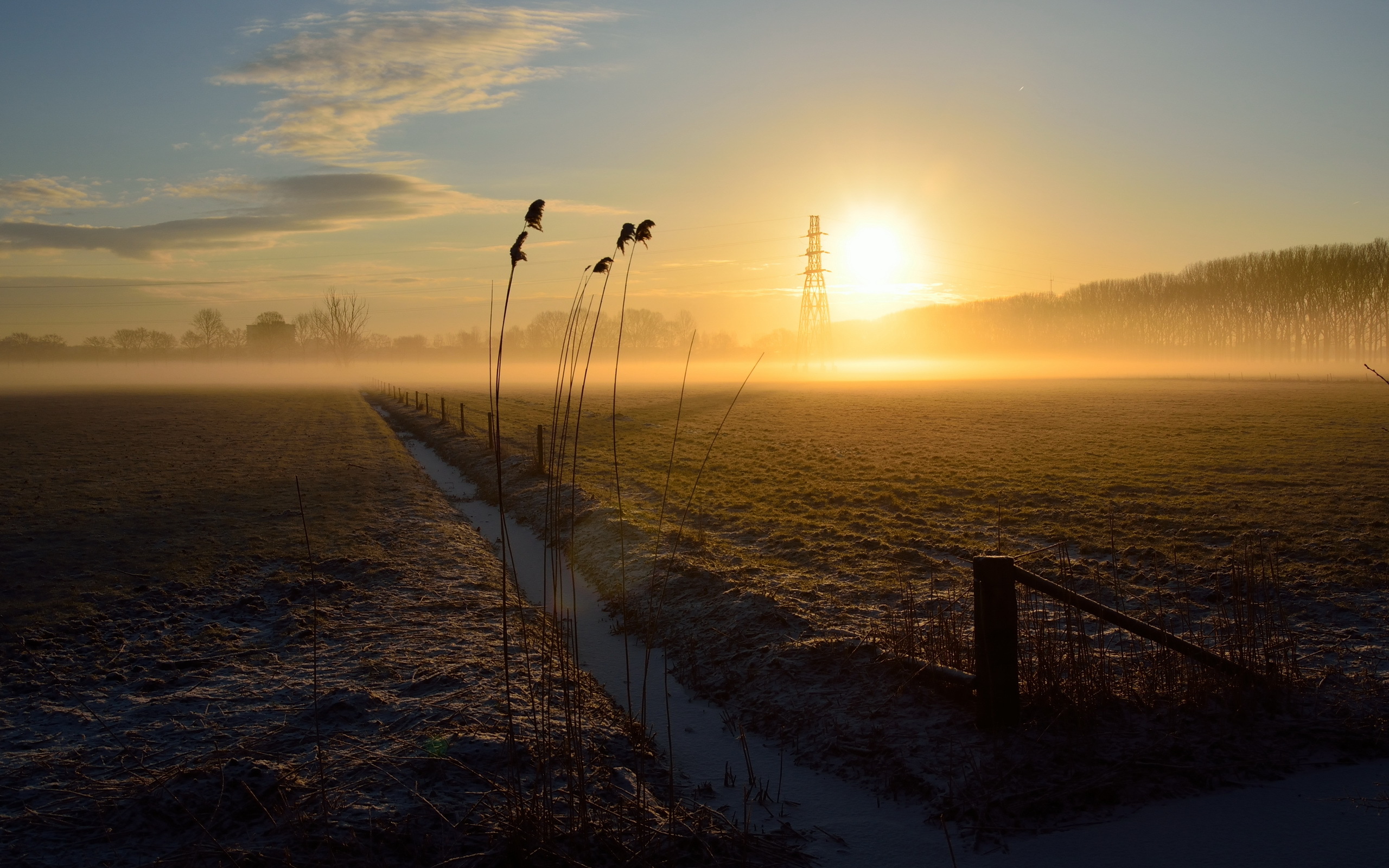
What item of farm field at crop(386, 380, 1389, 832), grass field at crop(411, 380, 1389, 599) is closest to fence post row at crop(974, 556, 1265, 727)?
farm field at crop(386, 380, 1389, 832)

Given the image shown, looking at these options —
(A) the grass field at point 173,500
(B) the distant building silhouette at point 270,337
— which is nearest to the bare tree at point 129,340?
(B) the distant building silhouette at point 270,337

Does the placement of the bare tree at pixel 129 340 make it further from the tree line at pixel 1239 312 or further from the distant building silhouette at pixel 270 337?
the tree line at pixel 1239 312

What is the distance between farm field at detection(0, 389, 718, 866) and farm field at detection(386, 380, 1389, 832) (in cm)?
193

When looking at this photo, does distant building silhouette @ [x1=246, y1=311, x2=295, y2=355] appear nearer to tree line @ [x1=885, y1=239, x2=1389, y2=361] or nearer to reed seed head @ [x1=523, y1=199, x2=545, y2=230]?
tree line @ [x1=885, y1=239, x2=1389, y2=361]

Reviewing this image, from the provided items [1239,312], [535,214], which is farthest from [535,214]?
[1239,312]

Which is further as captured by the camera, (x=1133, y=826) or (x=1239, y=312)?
(x=1239, y=312)

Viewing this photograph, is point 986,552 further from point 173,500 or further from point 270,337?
point 270,337

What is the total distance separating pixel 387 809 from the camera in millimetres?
4766

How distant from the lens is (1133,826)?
486 cm

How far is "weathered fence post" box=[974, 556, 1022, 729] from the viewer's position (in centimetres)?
543

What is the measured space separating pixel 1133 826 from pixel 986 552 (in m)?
6.58

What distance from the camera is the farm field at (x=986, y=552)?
5.46m

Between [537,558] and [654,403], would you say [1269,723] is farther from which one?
[654,403]

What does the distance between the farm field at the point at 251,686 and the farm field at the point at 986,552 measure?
1.93 metres
